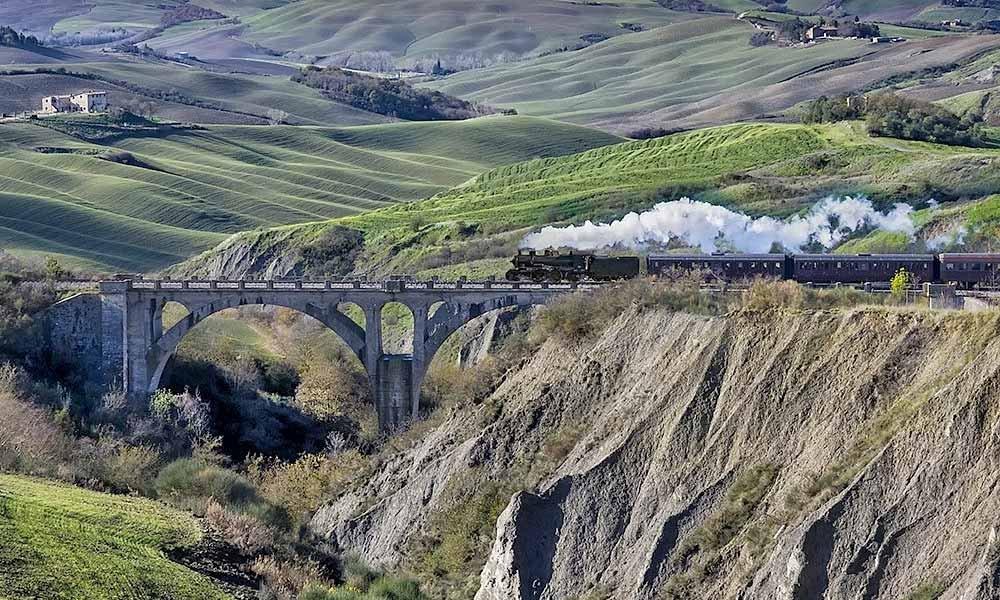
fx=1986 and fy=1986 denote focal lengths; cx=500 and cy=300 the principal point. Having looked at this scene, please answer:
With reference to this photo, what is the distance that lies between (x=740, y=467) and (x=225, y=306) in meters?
43.6

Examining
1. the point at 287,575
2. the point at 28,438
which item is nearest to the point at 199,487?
the point at 28,438

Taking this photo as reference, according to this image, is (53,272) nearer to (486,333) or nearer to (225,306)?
(225,306)

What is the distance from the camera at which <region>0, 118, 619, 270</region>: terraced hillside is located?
14988 centimetres

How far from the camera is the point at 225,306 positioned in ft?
284

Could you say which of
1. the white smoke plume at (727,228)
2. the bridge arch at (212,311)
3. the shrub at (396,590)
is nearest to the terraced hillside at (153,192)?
the white smoke plume at (727,228)

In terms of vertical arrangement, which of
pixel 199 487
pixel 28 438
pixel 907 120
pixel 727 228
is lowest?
pixel 199 487

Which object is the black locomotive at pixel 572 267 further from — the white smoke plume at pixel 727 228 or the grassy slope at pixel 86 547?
the grassy slope at pixel 86 547

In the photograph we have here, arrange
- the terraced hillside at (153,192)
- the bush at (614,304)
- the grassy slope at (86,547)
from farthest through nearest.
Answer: the terraced hillside at (153,192) → the bush at (614,304) → the grassy slope at (86,547)

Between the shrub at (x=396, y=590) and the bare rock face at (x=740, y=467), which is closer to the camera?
the bare rock face at (x=740, y=467)

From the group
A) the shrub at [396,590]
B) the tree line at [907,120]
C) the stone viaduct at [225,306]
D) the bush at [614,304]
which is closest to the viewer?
the shrub at [396,590]

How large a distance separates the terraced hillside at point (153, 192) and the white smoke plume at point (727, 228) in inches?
2110

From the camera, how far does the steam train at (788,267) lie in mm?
73000

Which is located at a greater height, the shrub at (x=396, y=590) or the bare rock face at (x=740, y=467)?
the bare rock face at (x=740, y=467)

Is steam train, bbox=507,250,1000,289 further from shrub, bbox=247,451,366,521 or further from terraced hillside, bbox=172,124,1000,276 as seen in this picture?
Answer: terraced hillside, bbox=172,124,1000,276
